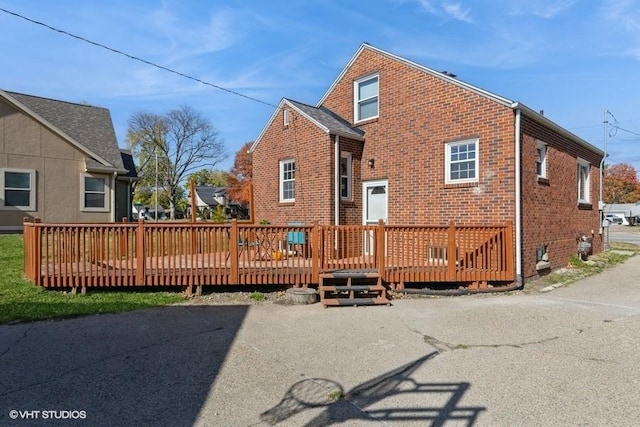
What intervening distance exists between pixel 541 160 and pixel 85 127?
1987 cm

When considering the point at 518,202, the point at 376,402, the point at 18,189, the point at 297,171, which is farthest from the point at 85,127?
the point at 376,402

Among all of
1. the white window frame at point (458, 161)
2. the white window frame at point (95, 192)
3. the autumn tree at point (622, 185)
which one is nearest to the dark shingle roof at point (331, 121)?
the white window frame at point (458, 161)

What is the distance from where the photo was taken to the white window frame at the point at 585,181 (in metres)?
12.8

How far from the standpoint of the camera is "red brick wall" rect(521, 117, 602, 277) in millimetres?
9164

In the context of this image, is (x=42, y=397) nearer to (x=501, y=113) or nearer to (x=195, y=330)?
(x=195, y=330)

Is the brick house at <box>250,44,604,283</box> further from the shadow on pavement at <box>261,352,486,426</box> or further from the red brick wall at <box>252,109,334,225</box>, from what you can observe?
the shadow on pavement at <box>261,352,486,426</box>

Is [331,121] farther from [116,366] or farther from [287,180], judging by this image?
[116,366]

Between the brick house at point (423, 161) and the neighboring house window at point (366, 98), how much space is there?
3cm

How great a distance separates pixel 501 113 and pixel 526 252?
3.28 meters

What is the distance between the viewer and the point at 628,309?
689 cm

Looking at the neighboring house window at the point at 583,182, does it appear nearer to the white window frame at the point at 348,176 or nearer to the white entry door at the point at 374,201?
the white entry door at the point at 374,201

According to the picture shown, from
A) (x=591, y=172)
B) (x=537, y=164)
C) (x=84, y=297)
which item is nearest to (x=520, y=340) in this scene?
(x=537, y=164)

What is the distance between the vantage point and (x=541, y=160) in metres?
10.2

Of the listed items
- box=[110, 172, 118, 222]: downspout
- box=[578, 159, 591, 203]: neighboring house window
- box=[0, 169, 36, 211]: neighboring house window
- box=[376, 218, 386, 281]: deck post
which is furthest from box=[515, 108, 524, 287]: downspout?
box=[0, 169, 36, 211]: neighboring house window
